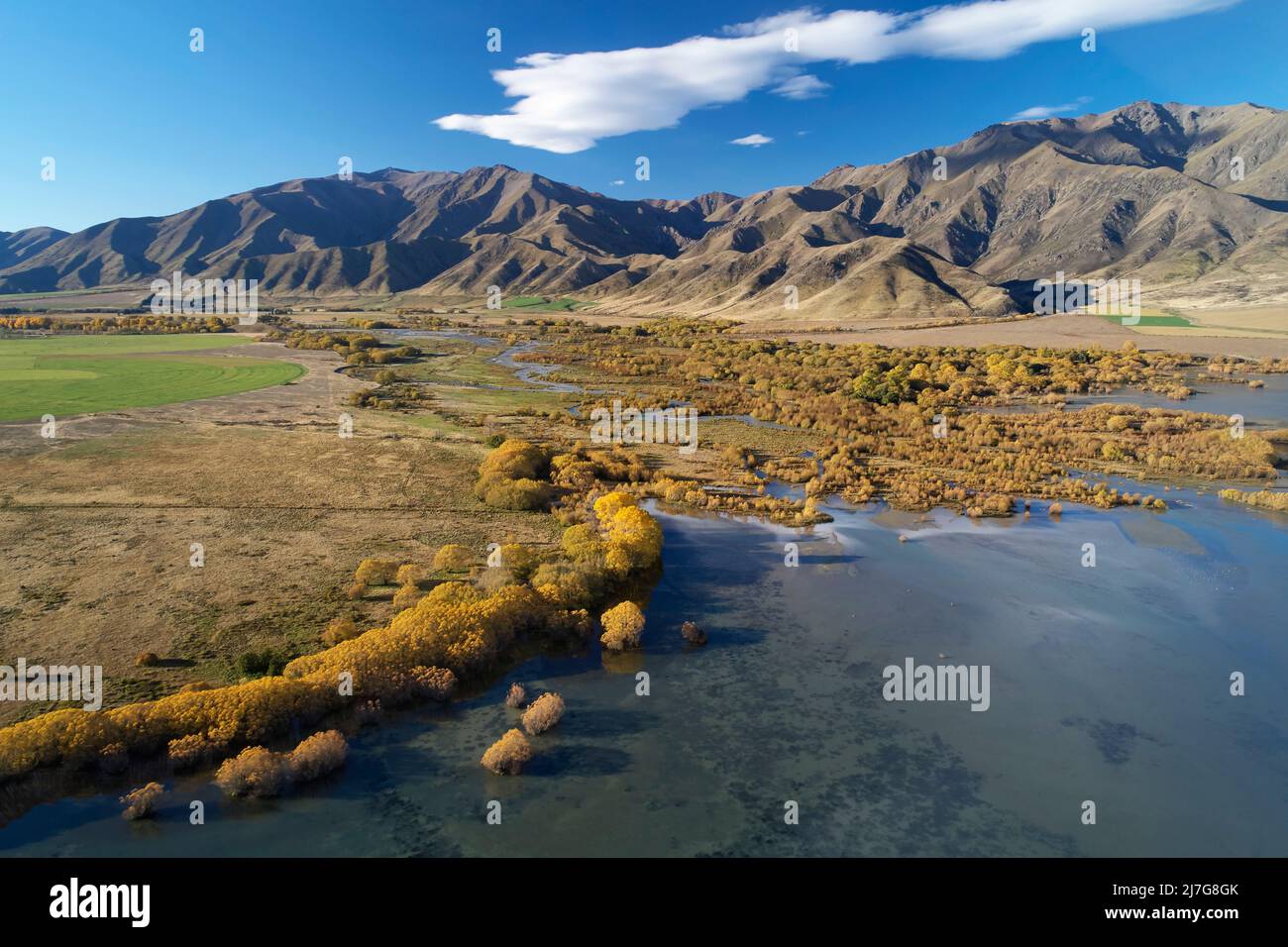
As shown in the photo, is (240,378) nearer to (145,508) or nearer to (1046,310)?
(145,508)

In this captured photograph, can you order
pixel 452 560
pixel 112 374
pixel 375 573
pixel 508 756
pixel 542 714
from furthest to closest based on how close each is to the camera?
pixel 112 374 < pixel 452 560 < pixel 375 573 < pixel 542 714 < pixel 508 756

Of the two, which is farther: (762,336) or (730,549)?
(762,336)

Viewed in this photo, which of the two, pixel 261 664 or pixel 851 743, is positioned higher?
pixel 261 664

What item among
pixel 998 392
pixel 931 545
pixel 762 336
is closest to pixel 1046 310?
pixel 762 336

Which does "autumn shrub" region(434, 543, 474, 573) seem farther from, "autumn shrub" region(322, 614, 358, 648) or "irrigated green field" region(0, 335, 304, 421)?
"irrigated green field" region(0, 335, 304, 421)

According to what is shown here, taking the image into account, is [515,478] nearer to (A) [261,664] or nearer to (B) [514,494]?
(B) [514,494]

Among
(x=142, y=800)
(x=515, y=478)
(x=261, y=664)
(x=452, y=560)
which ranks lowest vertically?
(x=142, y=800)

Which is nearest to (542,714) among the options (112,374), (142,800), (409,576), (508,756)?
(508,756)
